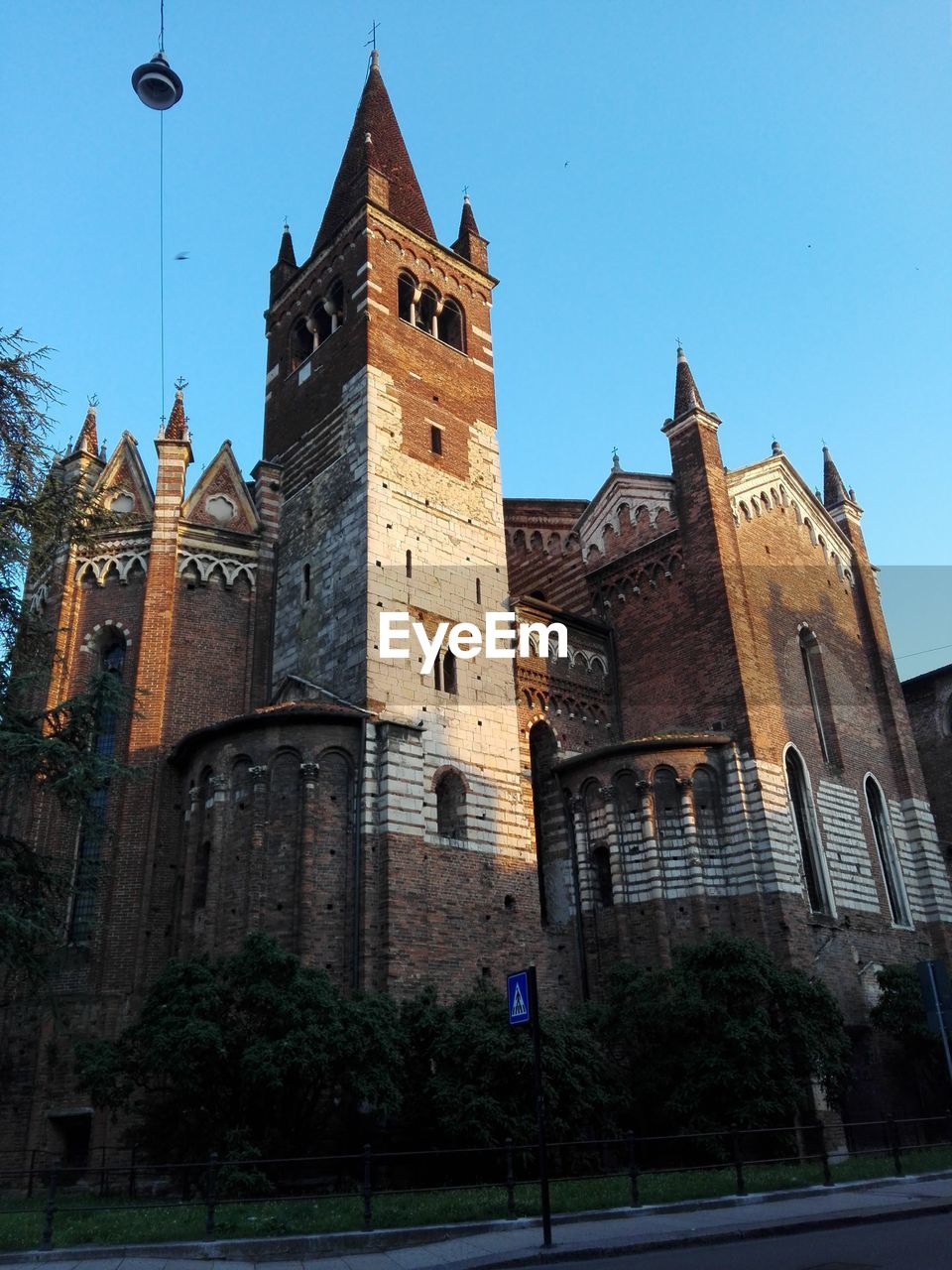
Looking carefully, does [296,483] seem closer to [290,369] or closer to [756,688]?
[290,369]

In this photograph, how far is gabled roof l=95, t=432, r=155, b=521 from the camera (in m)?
27.1

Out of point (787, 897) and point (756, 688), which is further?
point (756, 688)

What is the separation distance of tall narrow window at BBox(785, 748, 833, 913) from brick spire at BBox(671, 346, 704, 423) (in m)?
9.80

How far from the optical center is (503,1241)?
456 inches

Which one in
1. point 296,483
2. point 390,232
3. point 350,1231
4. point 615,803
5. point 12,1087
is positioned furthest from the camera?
point 390,232

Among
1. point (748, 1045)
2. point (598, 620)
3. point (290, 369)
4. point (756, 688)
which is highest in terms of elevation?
point (290, 369)

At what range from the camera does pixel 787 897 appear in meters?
23.7

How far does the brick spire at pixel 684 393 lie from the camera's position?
29.8 meters

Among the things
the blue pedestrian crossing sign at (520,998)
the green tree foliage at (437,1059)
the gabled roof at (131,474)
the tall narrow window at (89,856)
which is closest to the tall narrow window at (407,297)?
the gabled roof at (131,474)

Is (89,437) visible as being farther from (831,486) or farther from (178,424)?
(831,486)

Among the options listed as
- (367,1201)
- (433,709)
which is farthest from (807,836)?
(367,1201)

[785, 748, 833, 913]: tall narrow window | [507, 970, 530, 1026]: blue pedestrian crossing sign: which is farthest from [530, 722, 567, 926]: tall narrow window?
[507, 970, 530, 1026]: blue pedestrian crossing sign

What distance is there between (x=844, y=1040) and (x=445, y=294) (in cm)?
2200

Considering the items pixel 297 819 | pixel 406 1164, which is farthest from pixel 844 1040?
pixel 297 819
